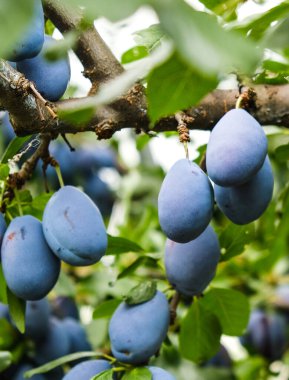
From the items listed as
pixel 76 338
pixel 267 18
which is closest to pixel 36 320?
pixel 76 338

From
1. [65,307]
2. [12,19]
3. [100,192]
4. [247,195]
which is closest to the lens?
[12,19]

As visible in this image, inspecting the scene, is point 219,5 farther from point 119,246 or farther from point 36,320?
point 36,320

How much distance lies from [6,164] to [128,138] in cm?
135

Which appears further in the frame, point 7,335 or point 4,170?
point 7,335

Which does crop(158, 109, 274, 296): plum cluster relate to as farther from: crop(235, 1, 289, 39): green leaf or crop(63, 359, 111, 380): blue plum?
crop(63, 359, 111, 380): blue plum

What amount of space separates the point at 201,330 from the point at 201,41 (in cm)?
85

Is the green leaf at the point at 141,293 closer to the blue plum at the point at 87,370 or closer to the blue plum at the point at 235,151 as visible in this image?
the blue plum at the point at 87,370

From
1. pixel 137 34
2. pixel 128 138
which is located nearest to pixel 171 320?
pixel 137 34

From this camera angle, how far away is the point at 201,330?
46.8 inches

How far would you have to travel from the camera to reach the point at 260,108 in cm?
99

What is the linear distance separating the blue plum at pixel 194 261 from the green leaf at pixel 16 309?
231mm

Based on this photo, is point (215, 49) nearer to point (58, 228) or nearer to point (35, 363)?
point (58, 228)

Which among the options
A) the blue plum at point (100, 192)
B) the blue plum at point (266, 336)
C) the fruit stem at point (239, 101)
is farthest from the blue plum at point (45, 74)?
the blue plum at point (100, 192)

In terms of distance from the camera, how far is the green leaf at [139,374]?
97 centimetres
